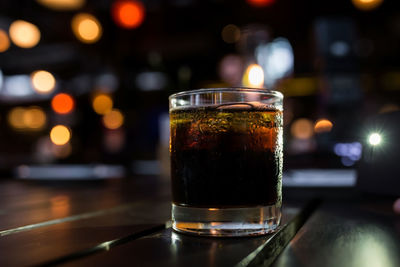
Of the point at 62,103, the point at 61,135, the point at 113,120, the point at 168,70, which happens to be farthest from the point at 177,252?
the point at 113,120

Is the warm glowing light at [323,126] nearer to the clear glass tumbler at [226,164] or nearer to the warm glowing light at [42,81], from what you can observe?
the clear glass tumbler at [226,164]

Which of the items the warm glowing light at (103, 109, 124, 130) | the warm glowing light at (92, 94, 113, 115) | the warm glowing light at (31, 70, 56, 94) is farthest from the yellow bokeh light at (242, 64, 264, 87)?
the warm glowing light at (103, 109, 124, 130)

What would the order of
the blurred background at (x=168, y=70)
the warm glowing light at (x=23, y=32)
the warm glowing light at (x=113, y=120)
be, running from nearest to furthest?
the blurred background at (x=168, y=70), the warm glowing light at (x=23, y=32), the warm glowing light at (x=113, y=120)

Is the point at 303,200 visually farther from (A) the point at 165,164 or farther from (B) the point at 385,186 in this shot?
(A) the point at 165,164

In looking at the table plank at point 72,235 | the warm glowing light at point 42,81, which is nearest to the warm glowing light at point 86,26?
the warm glowing light at point 42,81

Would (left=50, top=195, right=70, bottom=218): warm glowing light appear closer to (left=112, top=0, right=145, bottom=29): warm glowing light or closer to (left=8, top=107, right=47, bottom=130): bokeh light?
(left=112, top=0, right=145, bottom=29): warm glowing light

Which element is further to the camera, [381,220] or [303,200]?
[303,200]

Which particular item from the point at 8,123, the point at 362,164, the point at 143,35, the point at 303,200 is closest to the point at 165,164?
the point at 303,200
